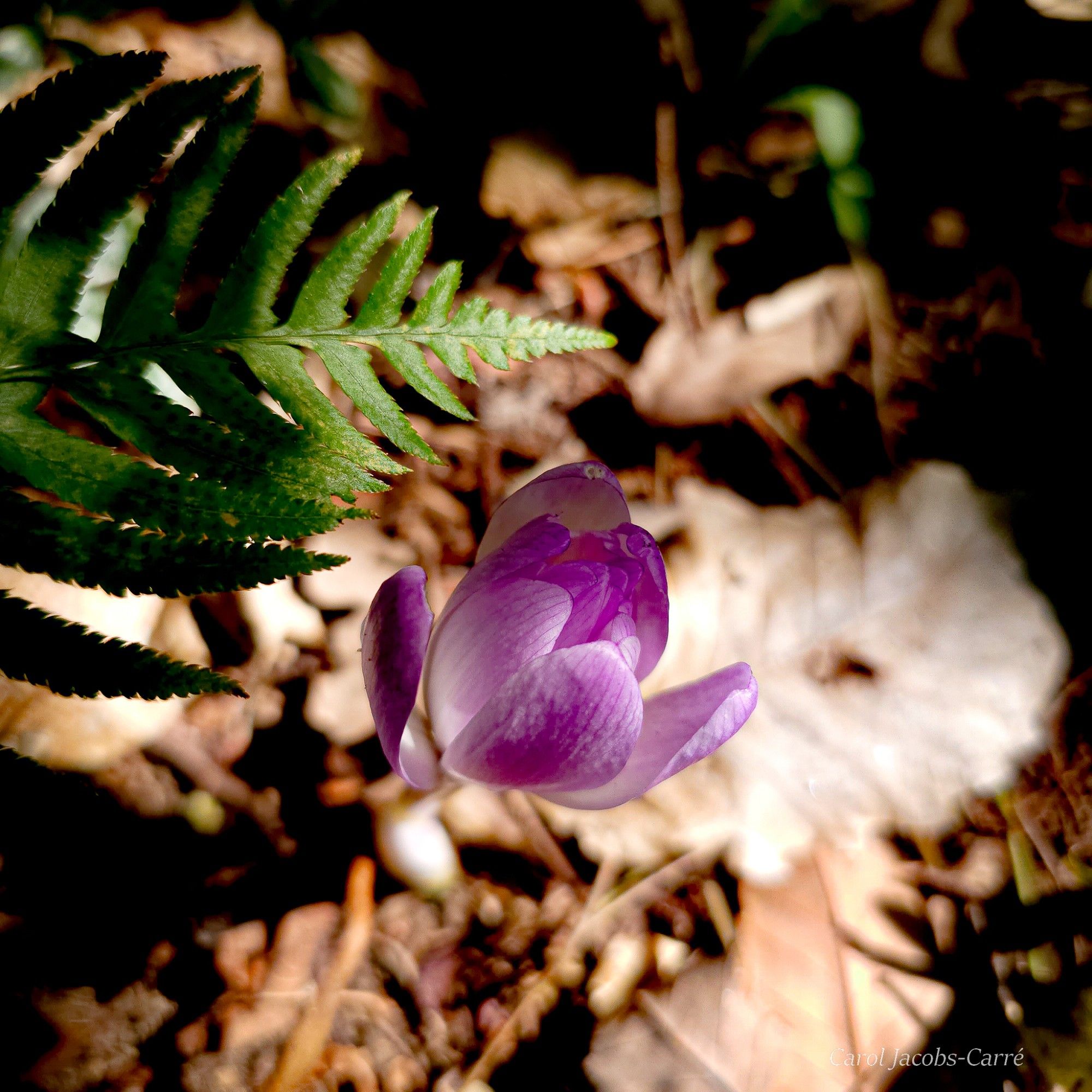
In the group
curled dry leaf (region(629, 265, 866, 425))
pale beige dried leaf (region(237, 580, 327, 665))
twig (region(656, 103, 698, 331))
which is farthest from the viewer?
twig (region(656, 103, 698, 331))

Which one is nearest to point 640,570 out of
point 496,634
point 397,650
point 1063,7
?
point 496,634

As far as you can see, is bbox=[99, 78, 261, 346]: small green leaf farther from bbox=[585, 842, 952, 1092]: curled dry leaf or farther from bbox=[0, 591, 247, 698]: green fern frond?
bbox=[585, 842, 952, 1092]: curled dry leaf

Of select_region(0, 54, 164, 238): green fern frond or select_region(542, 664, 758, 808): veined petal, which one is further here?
select_region(542, 664, 758, 808): veined petal

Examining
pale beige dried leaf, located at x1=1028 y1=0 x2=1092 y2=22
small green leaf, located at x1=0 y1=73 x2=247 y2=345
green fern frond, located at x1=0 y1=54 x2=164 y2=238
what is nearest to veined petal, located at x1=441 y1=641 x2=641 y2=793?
small green leaf, located at x1=0 y1=73 x2=247 y2=345

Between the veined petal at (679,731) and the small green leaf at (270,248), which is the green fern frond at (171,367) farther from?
the veined petal at (679,731)

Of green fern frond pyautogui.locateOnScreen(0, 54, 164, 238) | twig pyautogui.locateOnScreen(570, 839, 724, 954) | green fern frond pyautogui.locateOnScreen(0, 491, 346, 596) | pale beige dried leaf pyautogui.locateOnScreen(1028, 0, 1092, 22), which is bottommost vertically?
twig pyautogui.locateOnScreen(570, 839, 724, 954)

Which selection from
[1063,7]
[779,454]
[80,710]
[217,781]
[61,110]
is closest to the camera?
[61,110]

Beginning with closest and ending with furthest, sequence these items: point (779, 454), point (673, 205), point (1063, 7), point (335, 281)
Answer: point (335, 281) → point (779, 454) → point (673, 205) → point (1063, 7)

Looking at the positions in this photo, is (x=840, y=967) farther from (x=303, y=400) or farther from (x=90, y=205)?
(x=90, y=205)
